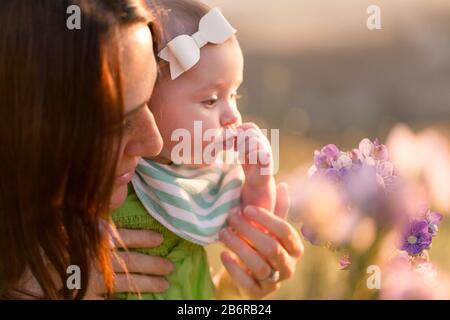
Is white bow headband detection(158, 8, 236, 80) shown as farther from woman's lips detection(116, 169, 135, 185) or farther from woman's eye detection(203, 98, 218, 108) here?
woman's lips detection(116, 169, 135, 185)

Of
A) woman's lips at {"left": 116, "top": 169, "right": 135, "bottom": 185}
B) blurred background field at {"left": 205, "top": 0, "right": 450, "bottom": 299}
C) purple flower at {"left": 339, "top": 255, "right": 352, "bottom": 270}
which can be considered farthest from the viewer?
blurred background field at {"left": 205, "top": 0, "right": 450, "bottom": 299}

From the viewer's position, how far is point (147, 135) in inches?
61.1

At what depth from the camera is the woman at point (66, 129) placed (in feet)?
4.91

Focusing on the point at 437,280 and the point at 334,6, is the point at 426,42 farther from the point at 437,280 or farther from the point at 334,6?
the point at 437,280

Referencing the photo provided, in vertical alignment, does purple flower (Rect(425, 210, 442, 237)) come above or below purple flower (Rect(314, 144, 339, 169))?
below

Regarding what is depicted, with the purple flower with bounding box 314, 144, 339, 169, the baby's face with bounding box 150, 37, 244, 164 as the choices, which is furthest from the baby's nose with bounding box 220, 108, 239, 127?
the purple flower with bounding box 314, 144, 339, 169

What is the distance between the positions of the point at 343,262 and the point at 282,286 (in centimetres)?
21

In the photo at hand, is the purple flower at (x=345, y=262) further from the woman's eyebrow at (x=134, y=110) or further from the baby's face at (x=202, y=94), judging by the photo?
the woman's eyebrow at (x=134, y=110)

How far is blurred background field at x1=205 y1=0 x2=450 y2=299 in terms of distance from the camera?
1.96m

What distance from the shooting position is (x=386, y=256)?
6.02ft

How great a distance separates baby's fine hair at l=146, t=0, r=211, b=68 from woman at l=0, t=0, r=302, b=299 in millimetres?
94

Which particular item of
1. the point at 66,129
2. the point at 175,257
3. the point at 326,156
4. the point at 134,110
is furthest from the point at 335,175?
the point at 66,129

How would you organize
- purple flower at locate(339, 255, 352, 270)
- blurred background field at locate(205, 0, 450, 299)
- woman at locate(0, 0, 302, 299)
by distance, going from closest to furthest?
1. woman at locate(0, 0, 302, 299)
2. purple flower at locate(339, 255, 352, 270)
3. blurred background field at locate(205, 0, 450, 299)
